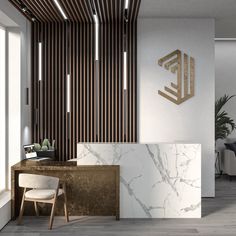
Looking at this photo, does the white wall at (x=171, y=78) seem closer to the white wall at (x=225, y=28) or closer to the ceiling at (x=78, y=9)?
the white wall at (x=225, y=28)

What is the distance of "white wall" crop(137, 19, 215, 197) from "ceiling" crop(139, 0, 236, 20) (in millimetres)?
206

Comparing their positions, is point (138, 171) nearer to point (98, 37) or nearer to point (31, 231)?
point (31, 231)

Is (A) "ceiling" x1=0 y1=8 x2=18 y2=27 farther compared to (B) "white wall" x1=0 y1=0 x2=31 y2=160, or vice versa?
(B) "white wall" x1=0 y1=0 x2=31 y2=160

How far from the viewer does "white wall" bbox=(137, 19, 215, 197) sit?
6633mm

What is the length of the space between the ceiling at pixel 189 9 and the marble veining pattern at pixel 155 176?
2058mm

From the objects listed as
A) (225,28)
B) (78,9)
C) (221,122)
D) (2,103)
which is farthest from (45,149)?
(221,122)

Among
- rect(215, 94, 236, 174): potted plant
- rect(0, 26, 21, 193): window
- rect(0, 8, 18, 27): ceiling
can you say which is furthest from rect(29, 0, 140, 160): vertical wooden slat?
rect(215, 94, 236, 174): potted plant

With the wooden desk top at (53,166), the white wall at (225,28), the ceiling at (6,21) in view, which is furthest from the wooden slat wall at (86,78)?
the white wall at (225,28)

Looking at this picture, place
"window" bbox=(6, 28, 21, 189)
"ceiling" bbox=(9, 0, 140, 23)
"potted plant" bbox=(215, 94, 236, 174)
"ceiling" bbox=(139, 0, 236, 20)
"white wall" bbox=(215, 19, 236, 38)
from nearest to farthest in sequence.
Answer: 1. "ceiling" bbox=(9, 0, 140, 23)
2. "ceiling" bbox=(139, 0, 236, 20)
3. "window" bbox=(6, 28, 21, 189)
4. "white wall" bbox=(215, 19, 236, 38)
5. "potted plant" bbox=(215, 94, 236, 174)

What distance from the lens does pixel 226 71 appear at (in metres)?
9.48

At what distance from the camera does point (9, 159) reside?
19.3 feet

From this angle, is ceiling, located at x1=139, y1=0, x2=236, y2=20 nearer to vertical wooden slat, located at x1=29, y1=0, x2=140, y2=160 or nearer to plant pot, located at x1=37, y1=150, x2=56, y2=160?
vertical wooden slat, located at x1=29, y1=0, x2=140, y2=160

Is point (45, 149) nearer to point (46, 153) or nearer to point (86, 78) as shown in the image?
point (46, 153)

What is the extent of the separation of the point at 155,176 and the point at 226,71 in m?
4.93
